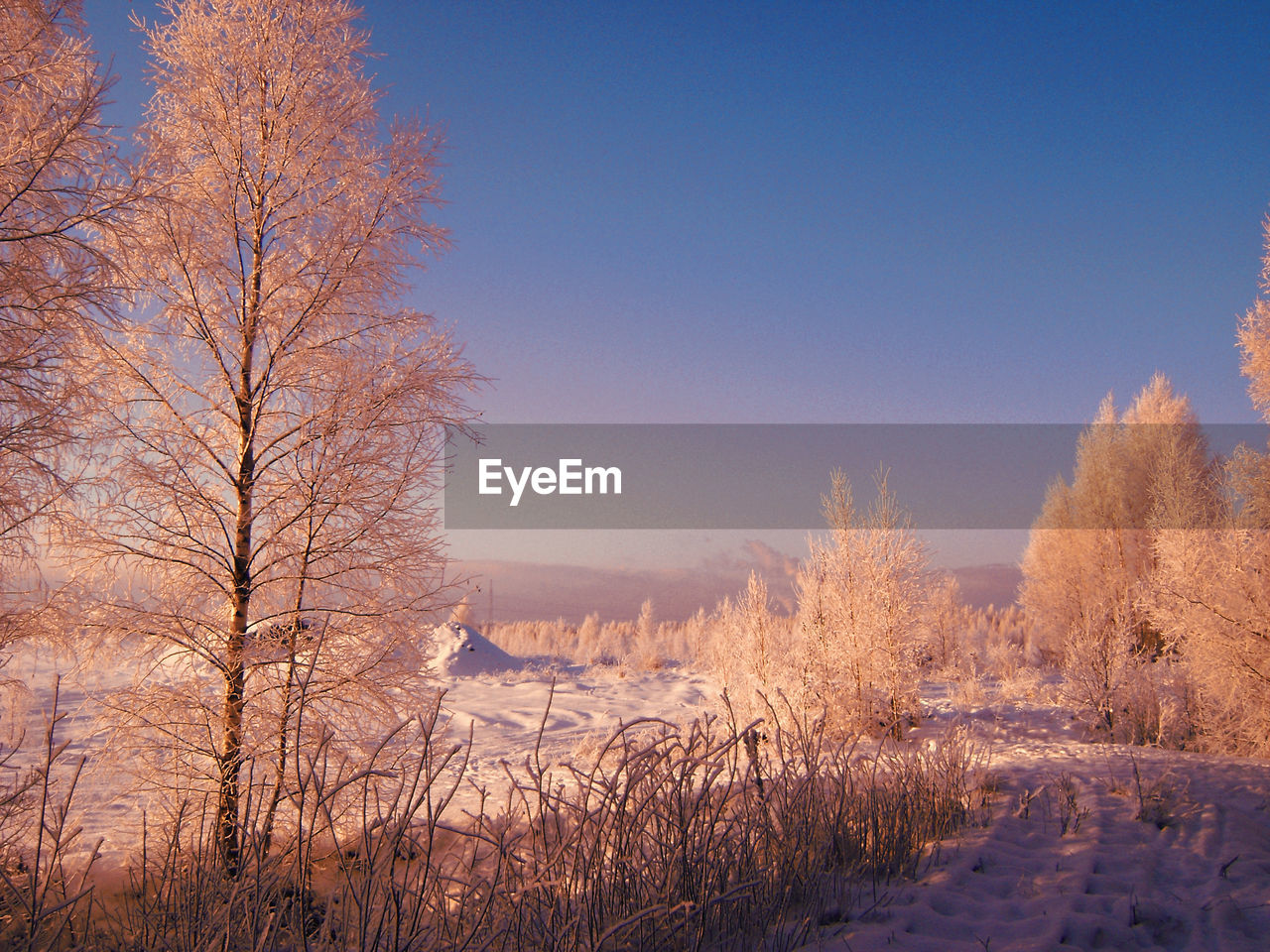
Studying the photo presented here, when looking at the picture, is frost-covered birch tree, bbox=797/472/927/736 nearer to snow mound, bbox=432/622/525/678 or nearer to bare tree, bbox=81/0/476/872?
bare tree, bbox=81/0/476/872

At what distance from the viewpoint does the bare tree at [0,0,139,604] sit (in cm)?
543

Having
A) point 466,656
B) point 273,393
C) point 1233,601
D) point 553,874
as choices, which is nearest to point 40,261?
point 273,393

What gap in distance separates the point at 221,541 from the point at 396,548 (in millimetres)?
1732

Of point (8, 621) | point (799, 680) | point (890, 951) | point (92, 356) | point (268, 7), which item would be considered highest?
point (268, 7)

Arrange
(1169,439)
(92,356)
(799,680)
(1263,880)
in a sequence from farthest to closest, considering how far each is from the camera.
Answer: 1. (1169,439)
2. (799,680)
3. (92,356)
4. (1263,880)

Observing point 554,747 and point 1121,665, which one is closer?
point 1121,665

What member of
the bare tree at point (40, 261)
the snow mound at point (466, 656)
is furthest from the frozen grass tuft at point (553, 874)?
the snow mound at point (466, 656)

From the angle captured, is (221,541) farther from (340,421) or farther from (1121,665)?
(1121,665)

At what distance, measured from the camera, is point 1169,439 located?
77.8ft

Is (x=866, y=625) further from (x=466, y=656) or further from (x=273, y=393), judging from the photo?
(x=466, y=656)

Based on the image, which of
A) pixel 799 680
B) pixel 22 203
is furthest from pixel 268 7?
pixel 799 680

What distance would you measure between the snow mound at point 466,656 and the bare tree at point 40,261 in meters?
23.9

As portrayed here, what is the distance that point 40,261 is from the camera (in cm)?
580

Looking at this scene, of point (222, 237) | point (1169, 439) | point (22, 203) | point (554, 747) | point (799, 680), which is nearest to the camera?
point (22, 203)
